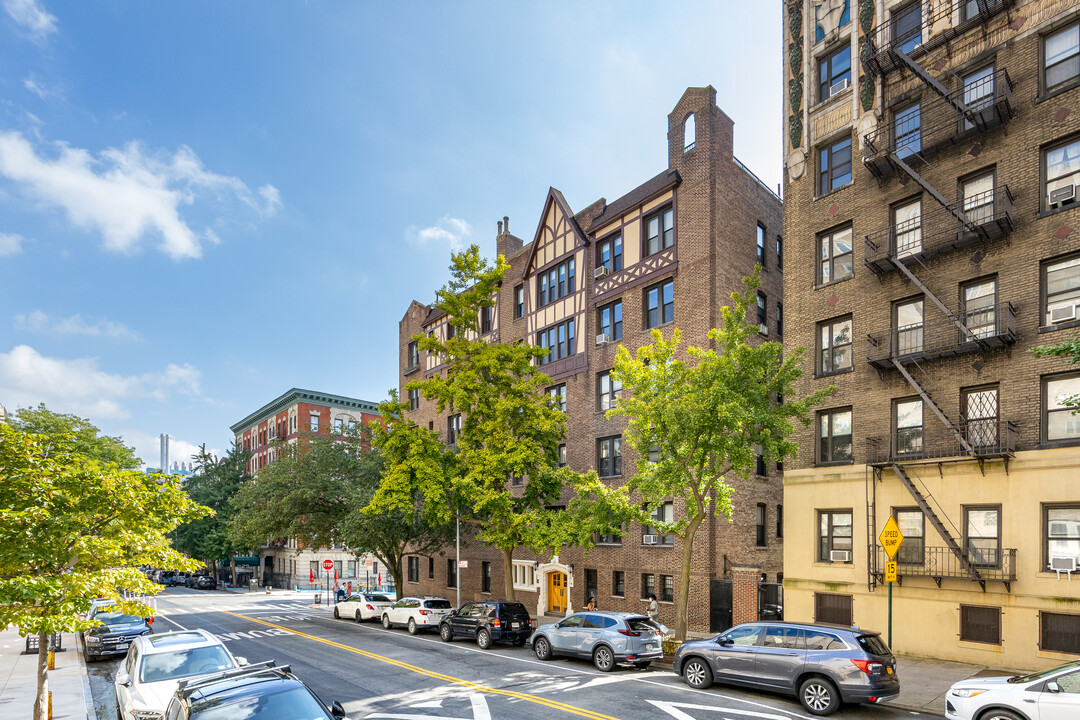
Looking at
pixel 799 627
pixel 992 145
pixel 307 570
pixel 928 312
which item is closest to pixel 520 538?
pixel 799 627

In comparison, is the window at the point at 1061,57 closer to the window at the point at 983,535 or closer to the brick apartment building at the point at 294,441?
the window at the point at 983,535

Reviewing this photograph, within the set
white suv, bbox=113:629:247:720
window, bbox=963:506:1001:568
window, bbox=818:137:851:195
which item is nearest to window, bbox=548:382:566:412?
window, bbox=818:137:851:195

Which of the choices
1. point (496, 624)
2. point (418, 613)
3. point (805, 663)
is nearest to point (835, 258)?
point (805, 663)

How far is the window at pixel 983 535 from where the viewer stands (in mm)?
19297

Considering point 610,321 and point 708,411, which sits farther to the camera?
point 610,321

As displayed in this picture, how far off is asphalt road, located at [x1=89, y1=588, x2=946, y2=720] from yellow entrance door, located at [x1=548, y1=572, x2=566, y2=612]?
27.5ft

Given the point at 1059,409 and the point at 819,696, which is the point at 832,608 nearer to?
the point at 1059,409

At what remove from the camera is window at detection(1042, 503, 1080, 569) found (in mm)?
18016

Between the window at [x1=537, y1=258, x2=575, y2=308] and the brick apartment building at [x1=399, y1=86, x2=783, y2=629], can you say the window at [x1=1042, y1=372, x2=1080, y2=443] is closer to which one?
the brick apartment building at [x1=399, y1=86, x2=783, y2=629]

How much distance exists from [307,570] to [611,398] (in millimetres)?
52623

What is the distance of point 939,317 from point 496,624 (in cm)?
1667

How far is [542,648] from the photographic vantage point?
21.2m

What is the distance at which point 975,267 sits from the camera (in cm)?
2053

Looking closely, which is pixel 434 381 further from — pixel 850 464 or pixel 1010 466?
pixel 1010 466
